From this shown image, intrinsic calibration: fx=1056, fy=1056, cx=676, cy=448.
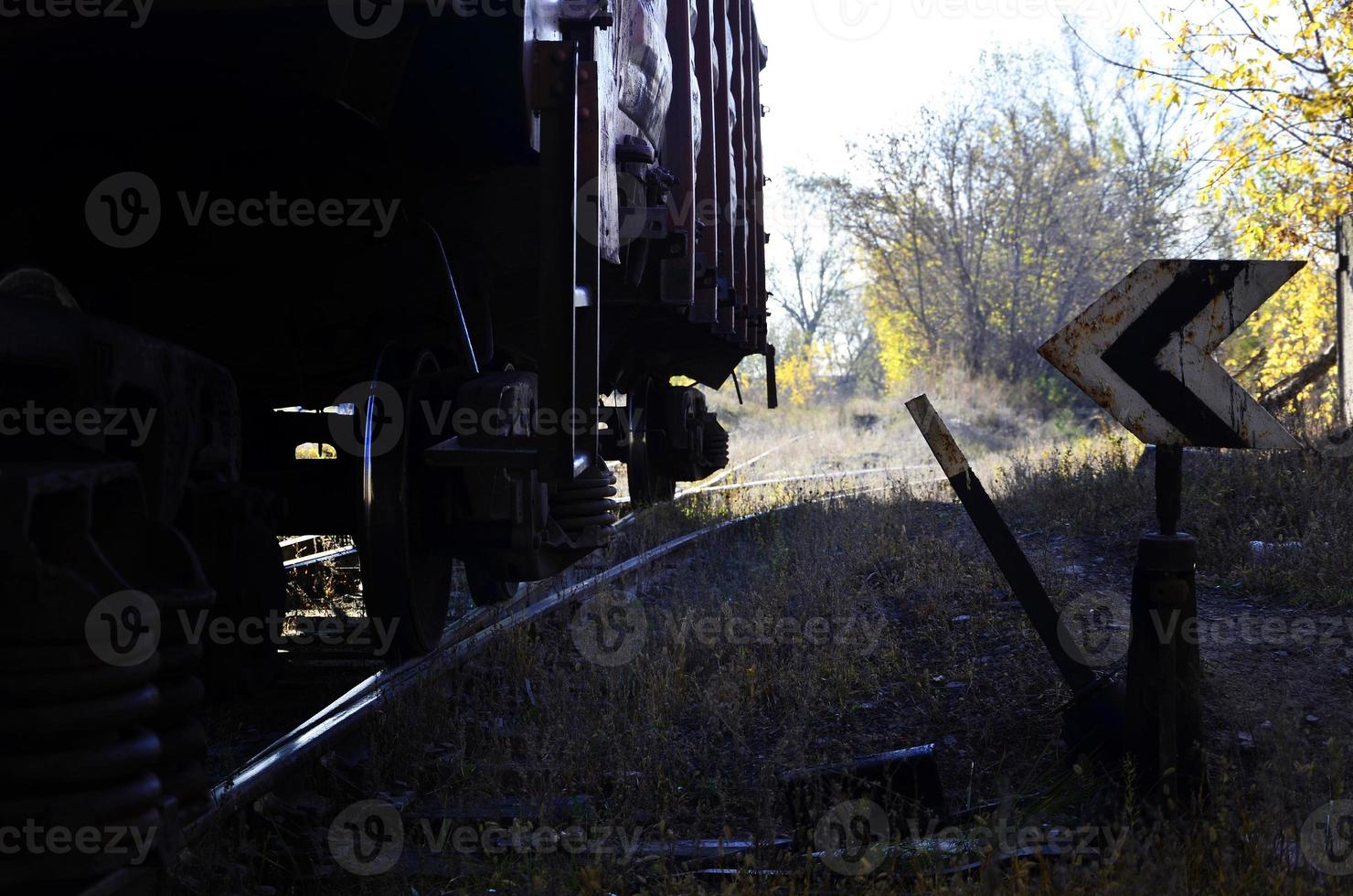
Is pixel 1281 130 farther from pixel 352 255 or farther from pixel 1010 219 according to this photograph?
pixel 1010 219

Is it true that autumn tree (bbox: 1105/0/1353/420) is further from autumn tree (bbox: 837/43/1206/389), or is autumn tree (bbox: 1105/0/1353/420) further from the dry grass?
autumn tree (bbox: 837/43/1206/389)

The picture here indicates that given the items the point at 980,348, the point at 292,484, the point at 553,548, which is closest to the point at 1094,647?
the point at 553,548

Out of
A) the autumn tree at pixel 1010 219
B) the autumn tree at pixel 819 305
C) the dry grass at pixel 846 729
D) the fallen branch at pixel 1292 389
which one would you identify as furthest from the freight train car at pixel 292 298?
the autumn tree at pixel 819 305

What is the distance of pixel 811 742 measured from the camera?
381 cm

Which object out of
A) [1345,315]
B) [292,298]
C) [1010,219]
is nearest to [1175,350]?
[292,298]

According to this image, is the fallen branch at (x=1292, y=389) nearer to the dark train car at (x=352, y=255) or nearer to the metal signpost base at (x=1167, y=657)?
the dark train car at (x=352, y=255)

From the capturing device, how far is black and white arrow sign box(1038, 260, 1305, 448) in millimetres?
3035

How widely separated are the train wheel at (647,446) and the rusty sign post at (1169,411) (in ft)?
18.9

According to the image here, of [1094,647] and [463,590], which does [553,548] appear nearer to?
[1094,647]

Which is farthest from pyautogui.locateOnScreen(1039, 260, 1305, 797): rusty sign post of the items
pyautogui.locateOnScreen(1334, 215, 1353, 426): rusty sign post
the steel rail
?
pyautogui.locateOnScreen(1334, 215, 1353, 426): rusty sign post

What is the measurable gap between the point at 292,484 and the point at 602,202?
1.82m

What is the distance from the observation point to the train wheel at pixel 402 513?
3654 mm

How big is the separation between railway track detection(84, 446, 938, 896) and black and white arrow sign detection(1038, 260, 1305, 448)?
253 centimetres

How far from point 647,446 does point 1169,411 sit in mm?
6738
